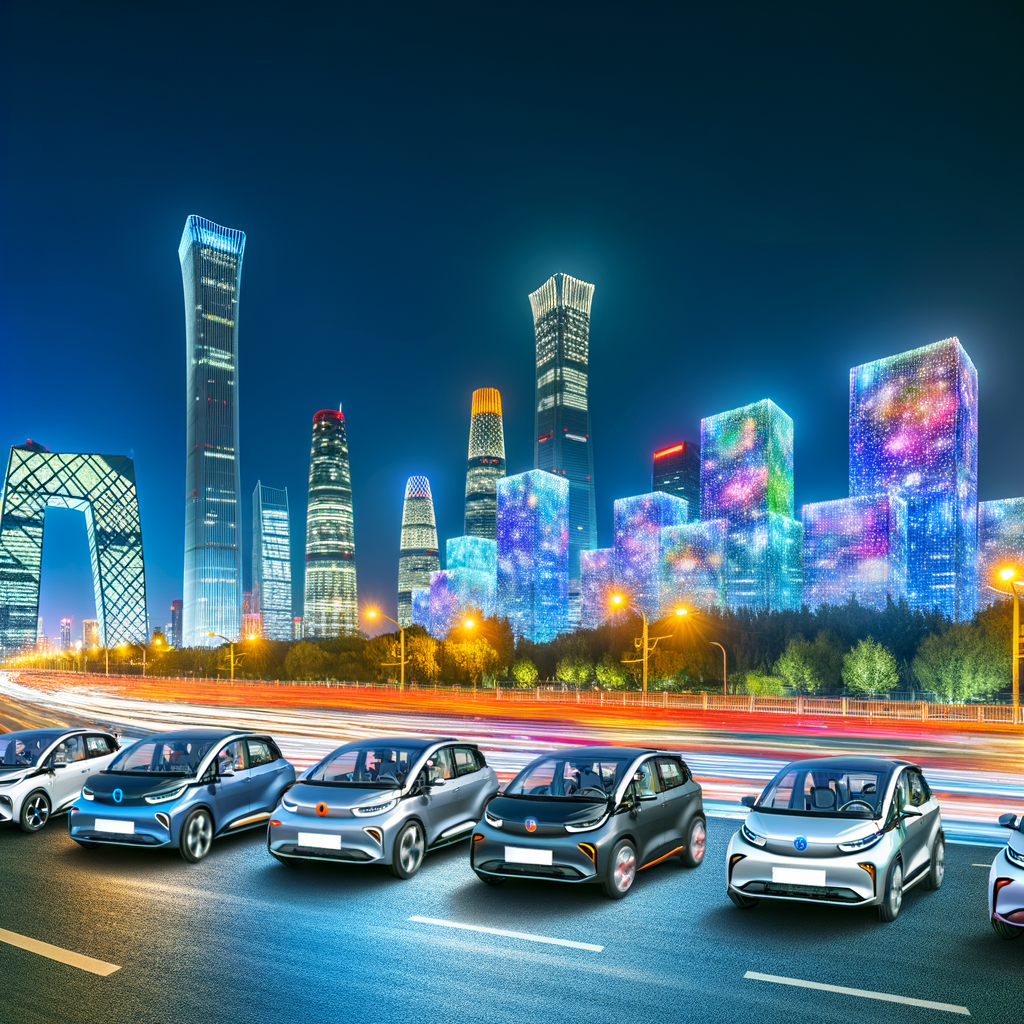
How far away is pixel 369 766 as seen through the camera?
10.7m

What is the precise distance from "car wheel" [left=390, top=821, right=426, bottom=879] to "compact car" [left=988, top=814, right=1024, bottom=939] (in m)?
5.94

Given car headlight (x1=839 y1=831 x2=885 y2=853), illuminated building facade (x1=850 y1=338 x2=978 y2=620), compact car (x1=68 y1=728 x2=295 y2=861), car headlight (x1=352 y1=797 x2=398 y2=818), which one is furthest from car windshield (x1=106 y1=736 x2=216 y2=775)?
illuminated building facade (x1=850 y1=338 x2=978 y2=620)

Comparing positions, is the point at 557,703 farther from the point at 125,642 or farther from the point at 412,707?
the point at 125,642

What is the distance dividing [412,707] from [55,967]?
36001 mm

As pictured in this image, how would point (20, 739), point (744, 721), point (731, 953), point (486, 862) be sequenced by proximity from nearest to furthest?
1. point (731, 953)
2. point (486, 862)
3. point (20, 739)
4. point (744, 721)

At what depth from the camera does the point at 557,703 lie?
49.2 metres

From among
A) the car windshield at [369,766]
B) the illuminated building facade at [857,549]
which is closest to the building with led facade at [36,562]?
the illuminated building facade at [857,549]

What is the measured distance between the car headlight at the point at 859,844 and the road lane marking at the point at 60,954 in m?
6.44

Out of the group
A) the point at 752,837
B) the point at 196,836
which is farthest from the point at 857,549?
the point at 196,836

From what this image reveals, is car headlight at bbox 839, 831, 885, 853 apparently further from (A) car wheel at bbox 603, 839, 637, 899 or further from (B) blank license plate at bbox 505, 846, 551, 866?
(B) blank license plate at bbox 505, 846, 551, 866

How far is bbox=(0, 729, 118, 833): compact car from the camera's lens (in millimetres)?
12367

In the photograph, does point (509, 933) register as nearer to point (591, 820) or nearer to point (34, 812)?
point (591, 820)

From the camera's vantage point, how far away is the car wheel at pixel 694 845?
409 inches

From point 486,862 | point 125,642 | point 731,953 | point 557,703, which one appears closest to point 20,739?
point 486,862
